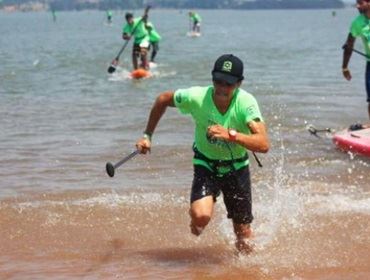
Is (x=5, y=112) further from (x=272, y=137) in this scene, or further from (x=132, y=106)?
(x=272, y=137)

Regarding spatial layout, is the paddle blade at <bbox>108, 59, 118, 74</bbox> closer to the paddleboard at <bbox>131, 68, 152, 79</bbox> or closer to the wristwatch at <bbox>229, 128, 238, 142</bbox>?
Result: the paddleboard at <bbox>131, 68, 152, 79</bbox>

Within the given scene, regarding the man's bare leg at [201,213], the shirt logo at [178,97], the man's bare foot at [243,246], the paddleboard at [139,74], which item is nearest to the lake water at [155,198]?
the man's bare foot at [243,246]

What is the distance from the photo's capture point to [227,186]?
5.34 metres

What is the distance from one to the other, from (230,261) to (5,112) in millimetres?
8414

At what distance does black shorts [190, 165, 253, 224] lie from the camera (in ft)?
17.4

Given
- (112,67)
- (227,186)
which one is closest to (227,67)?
(227,186)

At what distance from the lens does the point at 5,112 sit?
13.2m

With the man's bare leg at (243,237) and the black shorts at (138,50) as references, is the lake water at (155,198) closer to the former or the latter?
the man's bare leg at (243,237)

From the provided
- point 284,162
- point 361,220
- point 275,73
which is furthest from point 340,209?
point 275,73

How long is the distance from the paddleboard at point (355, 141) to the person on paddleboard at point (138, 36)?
10086mm

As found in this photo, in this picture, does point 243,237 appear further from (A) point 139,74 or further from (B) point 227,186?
(A) point 139,74

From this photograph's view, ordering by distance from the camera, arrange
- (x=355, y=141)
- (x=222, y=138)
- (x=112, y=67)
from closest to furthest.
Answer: (x=222, y=138), (x=355, y=141), (x=112, y=67)

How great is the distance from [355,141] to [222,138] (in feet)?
15.0

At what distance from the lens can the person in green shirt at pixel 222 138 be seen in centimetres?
497
